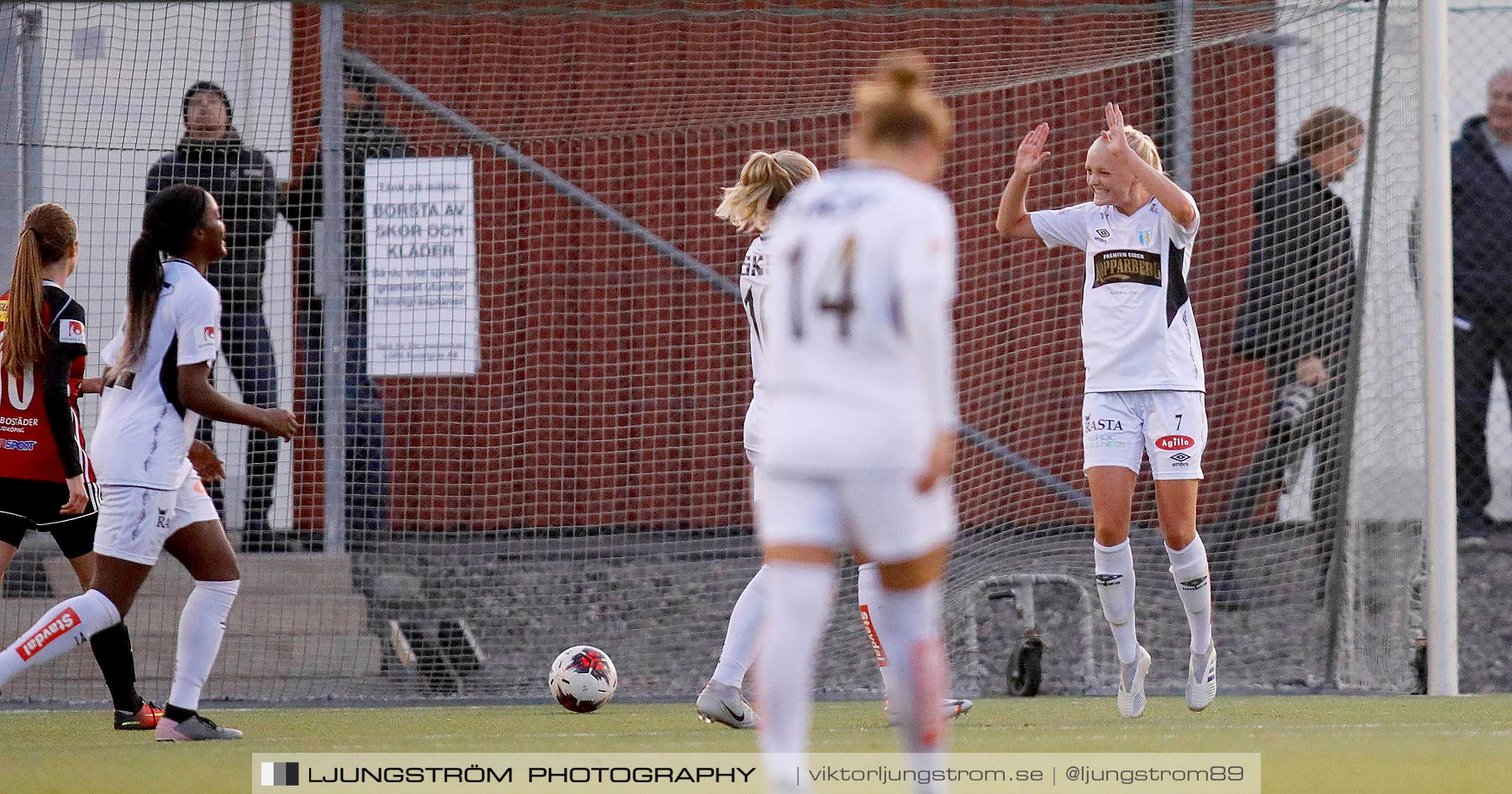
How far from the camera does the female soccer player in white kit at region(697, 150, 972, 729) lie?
243 inches

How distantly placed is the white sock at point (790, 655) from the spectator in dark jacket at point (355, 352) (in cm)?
594

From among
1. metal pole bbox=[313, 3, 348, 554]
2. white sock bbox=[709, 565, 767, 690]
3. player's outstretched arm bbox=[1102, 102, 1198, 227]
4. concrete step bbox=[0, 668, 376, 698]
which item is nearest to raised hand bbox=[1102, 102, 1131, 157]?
player's outstretched arm bbox=[1102, 102, 1198, 227]

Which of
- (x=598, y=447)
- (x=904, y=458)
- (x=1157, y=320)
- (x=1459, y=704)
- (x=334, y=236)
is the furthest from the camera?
(x=598, y=447)

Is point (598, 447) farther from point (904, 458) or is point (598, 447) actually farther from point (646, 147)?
point (904, 458)

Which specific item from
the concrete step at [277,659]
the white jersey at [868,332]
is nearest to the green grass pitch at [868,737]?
the concrete step at [277,659]

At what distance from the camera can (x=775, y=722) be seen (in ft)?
11.8

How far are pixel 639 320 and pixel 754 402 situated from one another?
4907 mm

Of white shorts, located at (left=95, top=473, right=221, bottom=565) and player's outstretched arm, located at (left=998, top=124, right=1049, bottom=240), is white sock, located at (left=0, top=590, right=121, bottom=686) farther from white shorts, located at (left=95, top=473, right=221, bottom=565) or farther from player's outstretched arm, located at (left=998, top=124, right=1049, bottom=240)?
player's outstretched arm, located at (left=998, top=124, right=1049, bottom=240)

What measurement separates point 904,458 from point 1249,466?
20.8ft

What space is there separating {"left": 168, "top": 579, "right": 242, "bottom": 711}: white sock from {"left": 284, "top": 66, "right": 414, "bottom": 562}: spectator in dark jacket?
321 cm

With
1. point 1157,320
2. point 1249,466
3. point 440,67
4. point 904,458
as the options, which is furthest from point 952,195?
point 904,458

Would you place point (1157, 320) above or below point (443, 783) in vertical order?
above

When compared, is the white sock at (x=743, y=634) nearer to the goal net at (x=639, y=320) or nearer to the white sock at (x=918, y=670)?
the goal net at (x=639, y=320)

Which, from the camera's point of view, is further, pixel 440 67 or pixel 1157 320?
pixel 440 67
